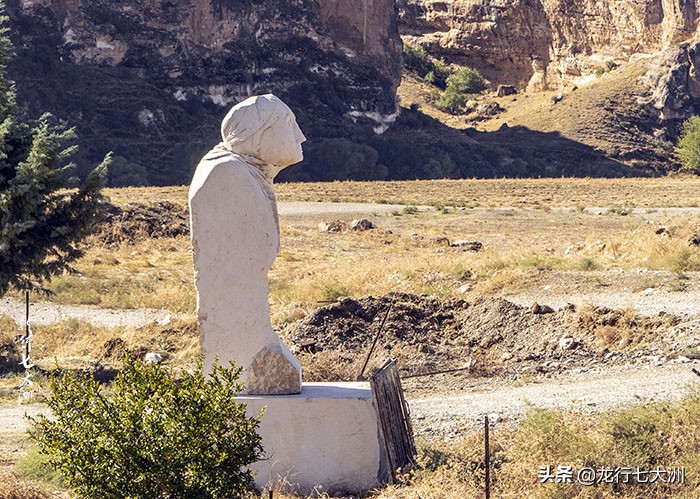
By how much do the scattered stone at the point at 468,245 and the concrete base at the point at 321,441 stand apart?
19260 millimetres

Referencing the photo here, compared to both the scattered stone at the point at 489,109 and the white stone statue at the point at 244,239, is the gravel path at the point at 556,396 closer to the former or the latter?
the white stone statue at the point at 244,239

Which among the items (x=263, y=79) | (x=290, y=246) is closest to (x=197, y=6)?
(x=263, y=79)

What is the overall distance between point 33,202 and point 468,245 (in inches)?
594

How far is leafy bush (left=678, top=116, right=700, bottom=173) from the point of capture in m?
74.5

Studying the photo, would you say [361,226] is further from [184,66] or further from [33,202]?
[184,66]

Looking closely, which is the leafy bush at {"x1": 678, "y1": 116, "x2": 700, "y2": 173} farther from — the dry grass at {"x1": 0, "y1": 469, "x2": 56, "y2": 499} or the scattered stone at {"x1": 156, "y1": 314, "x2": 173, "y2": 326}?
the dry grass at {"x1": 0, "y1": 469, "x2": 56, "y2": 499}

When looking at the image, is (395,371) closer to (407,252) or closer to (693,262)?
(693,262)

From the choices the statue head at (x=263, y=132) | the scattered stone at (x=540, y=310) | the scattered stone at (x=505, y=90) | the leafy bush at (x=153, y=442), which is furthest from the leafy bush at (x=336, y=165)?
the leafy bush at (x=153, y=442)

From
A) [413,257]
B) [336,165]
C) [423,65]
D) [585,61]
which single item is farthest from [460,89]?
[413,257]

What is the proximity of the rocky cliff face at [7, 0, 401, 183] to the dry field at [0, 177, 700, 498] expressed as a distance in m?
28.7

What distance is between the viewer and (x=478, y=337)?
1527 centimetres

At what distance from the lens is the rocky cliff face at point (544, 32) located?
98688 millimetres

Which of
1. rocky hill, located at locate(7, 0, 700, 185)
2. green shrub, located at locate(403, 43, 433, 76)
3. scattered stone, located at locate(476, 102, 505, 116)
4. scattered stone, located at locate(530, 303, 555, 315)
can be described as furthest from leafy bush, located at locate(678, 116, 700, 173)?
scattered stone, located at locate(530, 303, 555, 315)

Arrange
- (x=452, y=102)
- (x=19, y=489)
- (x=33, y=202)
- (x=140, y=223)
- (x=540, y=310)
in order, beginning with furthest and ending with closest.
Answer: (x=452, y=102) → (x=140, y=223) → (x=540, y=310) → (x=33, y=202) → (x=19, y=489)
